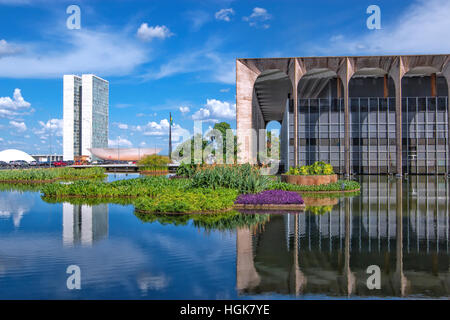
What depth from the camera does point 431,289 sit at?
5.70 metres

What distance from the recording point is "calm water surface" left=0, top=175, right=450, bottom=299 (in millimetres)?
5680

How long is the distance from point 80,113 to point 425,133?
129663 mm

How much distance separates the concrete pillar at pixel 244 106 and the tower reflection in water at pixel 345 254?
2446 cm

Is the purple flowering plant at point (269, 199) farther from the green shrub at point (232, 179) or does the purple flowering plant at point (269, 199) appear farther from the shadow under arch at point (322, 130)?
the shadow under arch at point (322, 130)

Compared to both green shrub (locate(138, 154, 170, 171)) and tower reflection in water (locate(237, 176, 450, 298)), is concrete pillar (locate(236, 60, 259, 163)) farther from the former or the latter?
tower reflection in water (locate(237, 176, 450, 298))

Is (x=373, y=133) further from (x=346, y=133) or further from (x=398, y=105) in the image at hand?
(x=346, y=133)

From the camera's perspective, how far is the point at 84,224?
447 inches

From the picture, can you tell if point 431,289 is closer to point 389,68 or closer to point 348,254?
point 348,254

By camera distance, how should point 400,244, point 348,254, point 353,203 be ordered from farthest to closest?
point 353,203 < point 400,244 < point 348,254

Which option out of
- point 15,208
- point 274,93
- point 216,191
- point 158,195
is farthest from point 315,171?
point 274,93

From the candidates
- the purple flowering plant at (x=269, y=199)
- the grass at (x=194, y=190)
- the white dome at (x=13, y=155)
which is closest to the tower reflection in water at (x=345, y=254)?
the purple flowering plant at (x=269, y=199)
